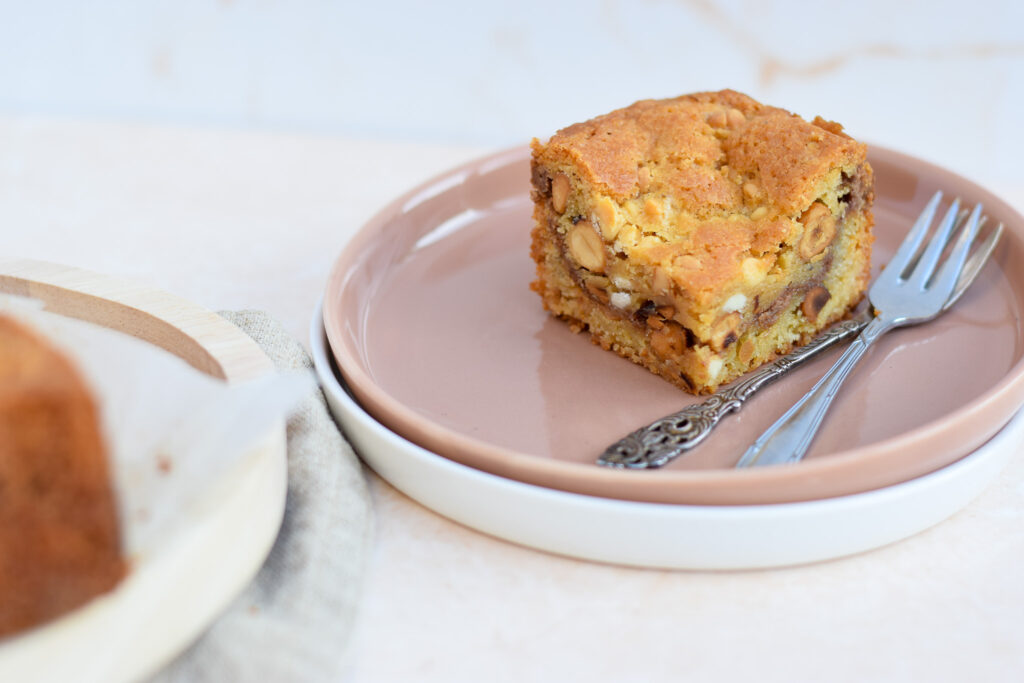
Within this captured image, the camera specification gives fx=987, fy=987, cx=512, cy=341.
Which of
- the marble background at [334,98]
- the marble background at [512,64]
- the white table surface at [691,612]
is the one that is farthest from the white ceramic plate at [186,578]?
the marble background at [512,64]

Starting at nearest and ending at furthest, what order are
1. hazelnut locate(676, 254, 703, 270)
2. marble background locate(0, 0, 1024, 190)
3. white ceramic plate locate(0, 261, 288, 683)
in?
1. white ceramic plate locate(0, 261, 288, 683)
2. hazelnut locate(676, 254, 703, 270)
3. marble background locate(0, 0, 1024, 190)

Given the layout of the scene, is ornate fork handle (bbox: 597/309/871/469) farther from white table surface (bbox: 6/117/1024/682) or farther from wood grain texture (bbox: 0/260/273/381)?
wood grain texture (bbox: 0/260/273/381)

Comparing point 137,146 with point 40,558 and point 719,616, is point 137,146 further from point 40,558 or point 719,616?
point 719,616

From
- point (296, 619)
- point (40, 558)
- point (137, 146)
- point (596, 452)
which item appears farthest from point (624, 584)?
point (137, 146)

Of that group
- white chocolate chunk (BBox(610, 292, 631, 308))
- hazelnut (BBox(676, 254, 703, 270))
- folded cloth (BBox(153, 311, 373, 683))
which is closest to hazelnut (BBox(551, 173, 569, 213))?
white chocolate chunk (BBox(610, 292, 631, 308))

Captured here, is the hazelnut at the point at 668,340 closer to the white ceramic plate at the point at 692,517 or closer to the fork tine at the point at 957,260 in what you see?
the white ceramic plate at the point at 692,517

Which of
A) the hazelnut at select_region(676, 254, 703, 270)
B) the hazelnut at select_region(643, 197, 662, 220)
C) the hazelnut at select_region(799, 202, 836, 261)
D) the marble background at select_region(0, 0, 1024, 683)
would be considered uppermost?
the hazelnut at select_region(799, 202, 836, 261)

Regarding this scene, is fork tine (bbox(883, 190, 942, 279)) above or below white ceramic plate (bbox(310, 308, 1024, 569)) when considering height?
above
